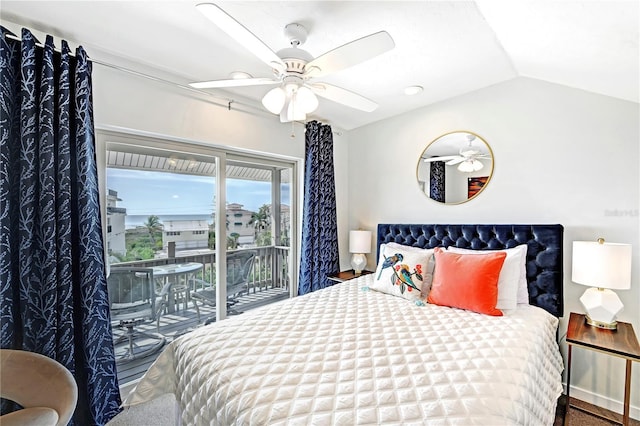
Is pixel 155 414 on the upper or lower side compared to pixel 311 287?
lower

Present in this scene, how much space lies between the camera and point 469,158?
109 inches

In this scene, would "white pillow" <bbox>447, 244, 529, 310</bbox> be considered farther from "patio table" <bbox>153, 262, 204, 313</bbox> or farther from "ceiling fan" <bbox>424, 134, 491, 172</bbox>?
"patio table" <bbox>153, 262, 204, 313</bbox>

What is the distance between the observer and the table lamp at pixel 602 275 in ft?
5.98

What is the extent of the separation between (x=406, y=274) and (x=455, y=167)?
48.8 inches

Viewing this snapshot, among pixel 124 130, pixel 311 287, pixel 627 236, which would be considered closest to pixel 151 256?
pixel 124 130

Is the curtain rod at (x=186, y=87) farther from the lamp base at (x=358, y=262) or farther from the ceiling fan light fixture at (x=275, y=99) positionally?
the lamp base at (x=358, y=262)

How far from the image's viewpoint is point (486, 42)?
1.94 meters

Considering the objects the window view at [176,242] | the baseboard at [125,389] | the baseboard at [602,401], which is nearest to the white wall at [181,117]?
the window view at [176,242]

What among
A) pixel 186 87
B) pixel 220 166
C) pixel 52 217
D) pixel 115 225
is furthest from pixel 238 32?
pixel 115 225

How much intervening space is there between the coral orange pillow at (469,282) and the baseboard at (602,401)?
1119 mm

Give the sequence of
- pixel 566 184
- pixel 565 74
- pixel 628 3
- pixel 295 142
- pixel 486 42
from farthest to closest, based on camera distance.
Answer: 1. pixel 295 142
2. pixel 566 184
3. pixel 565 74
4. pixel 486 42
5. pixel 628 3

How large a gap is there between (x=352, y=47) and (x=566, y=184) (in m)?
2.07

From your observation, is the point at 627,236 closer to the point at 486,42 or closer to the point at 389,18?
the point at 486,42

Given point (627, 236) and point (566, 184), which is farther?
point (566, 184)
